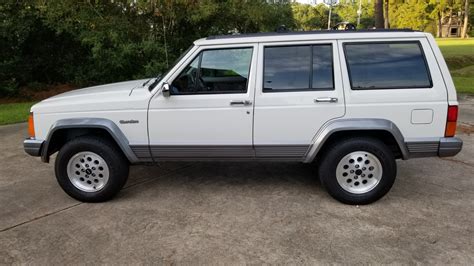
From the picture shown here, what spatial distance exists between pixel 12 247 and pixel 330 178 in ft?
10.1

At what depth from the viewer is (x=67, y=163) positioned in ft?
14.3

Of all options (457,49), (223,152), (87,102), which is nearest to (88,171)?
(87,102)

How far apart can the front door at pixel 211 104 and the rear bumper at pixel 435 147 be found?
1648mm

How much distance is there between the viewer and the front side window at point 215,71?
4.20 metres

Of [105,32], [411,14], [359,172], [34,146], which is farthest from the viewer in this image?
[411,14]

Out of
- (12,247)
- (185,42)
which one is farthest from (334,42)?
(185,42)

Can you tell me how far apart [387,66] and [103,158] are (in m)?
3.11

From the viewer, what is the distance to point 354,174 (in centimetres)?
423

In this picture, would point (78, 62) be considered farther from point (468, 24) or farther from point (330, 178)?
point (468, 24)

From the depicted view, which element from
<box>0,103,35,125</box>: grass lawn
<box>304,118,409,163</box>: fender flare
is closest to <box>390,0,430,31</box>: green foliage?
<box>0,103,35,125</box>: grass lawn

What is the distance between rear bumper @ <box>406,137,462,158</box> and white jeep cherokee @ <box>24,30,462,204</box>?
1cm

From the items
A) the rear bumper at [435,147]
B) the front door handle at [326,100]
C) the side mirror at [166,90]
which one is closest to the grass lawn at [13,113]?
the side mirror at [166,90]

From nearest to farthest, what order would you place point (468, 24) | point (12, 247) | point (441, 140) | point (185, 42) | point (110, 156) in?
1. point (12, 247)
2. point (441, 140)
3. point (110, 156)
4. point (185, 42)
5. point (468, 24)

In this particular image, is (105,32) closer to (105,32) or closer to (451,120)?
(105,32)
